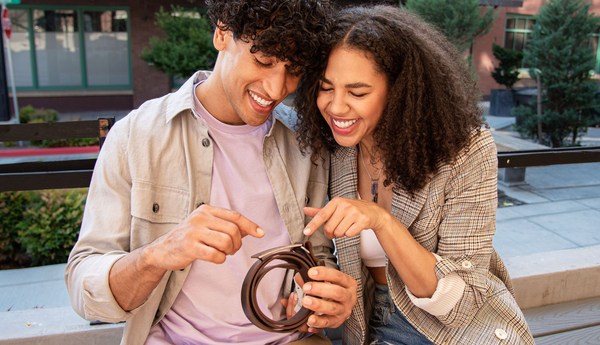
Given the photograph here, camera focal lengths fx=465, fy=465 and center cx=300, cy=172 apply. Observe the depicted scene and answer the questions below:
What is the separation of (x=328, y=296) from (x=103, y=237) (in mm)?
785

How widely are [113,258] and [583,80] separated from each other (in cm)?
1095

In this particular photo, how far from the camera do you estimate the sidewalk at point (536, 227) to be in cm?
314

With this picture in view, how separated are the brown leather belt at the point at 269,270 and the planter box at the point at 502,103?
534 inches

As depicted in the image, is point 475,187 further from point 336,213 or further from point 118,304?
point 118,304

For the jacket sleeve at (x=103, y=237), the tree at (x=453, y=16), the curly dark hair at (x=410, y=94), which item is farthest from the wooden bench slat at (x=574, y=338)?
the tree at (x=453, y=16)

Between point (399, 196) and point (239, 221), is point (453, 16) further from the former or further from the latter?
point (239, 221)

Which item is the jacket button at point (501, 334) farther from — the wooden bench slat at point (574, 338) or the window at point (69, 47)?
the window at point (69, 47)

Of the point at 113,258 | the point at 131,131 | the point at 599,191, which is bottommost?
the point at 599,191

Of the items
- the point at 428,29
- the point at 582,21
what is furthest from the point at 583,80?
the point at 428,29

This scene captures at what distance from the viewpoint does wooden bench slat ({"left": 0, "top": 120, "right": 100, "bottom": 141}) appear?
209 cm

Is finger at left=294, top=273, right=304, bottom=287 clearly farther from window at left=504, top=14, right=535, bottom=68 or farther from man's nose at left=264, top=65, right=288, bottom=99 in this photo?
window at left=504, top=14, right=535, bottom=68

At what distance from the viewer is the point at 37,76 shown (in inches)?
521

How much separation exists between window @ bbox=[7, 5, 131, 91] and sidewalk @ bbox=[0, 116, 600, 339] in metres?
11.2

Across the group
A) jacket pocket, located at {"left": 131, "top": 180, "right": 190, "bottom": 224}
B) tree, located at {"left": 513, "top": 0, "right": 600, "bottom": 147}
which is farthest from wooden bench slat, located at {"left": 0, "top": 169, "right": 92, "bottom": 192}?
tree, located at {"left": 513, "top": 0, "right": 600, "bottom": 147}
